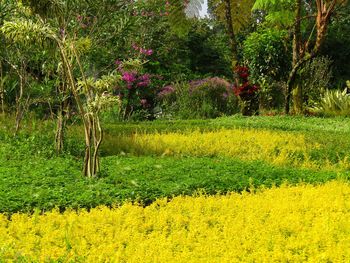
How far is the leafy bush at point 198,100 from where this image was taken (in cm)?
2005

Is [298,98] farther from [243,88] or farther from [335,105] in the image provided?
[243,88]

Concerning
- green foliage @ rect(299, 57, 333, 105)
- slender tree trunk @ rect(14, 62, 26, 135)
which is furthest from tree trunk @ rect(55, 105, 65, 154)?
green foliage @ rect(299, 57, 333, 105)

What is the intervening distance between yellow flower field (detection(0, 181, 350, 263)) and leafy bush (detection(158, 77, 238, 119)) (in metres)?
13.0

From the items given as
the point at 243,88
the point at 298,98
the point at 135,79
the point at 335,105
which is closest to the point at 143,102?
the point at 135,79

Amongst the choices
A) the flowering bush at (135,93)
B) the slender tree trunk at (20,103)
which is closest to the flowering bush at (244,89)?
the flowering bush at (135,93)

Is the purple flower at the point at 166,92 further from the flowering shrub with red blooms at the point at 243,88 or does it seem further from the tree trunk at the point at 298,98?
the tree trunk at the point at 298,98

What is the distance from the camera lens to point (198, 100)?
2067 cm

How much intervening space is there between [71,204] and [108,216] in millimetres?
656

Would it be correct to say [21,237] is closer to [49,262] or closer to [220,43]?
[49,262]

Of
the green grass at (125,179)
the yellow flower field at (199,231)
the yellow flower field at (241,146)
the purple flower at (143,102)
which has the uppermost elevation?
the purple flower at (143,102)

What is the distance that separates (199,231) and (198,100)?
15157mm

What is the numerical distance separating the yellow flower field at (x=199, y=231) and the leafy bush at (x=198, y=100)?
42.5ft

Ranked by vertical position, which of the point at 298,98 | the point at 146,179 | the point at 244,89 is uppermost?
the point at 244,89

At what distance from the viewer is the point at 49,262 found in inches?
186
